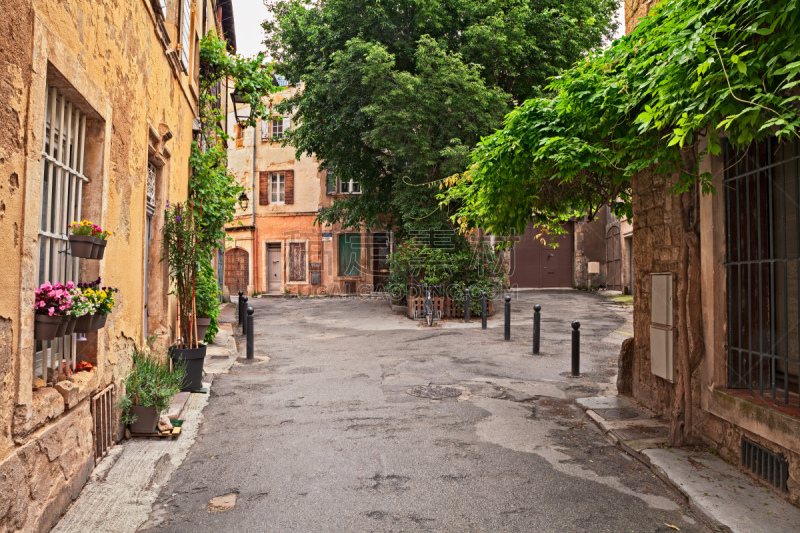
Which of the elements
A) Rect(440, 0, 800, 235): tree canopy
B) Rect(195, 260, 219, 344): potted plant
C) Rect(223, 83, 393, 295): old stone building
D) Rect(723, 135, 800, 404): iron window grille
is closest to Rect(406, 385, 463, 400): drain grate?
Rect(440, 0, 800, 235): tree canopy

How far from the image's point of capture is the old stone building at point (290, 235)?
1022 inches

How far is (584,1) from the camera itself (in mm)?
16328

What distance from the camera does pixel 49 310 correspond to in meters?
3.11

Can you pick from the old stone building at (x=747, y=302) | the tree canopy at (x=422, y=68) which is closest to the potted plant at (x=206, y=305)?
the tree canopy at (x=422, y=68)

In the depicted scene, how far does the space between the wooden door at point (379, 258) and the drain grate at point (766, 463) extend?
21971 millimetres

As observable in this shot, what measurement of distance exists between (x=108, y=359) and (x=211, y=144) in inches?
273

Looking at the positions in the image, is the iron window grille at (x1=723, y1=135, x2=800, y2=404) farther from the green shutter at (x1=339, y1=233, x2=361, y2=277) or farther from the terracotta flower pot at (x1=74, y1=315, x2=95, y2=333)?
the green shutter at (x1=339, y1=233, x2=361, y2=277)

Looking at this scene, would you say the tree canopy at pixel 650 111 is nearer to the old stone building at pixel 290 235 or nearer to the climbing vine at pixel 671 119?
the climbing vine at pixel 671 119

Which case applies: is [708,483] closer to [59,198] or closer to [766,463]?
[766,463]

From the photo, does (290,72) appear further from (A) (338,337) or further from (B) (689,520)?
(B) (689,520)

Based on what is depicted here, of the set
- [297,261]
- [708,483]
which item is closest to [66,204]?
[708,483]

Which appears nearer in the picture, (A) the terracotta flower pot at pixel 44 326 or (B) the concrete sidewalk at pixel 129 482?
(A) the terracotta flower pot at pixel 44 326

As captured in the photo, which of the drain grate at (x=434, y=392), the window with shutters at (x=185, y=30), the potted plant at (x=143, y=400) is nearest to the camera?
the potted plant at (x=143, y=400)

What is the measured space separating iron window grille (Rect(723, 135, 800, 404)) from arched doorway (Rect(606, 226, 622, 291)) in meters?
19.5
